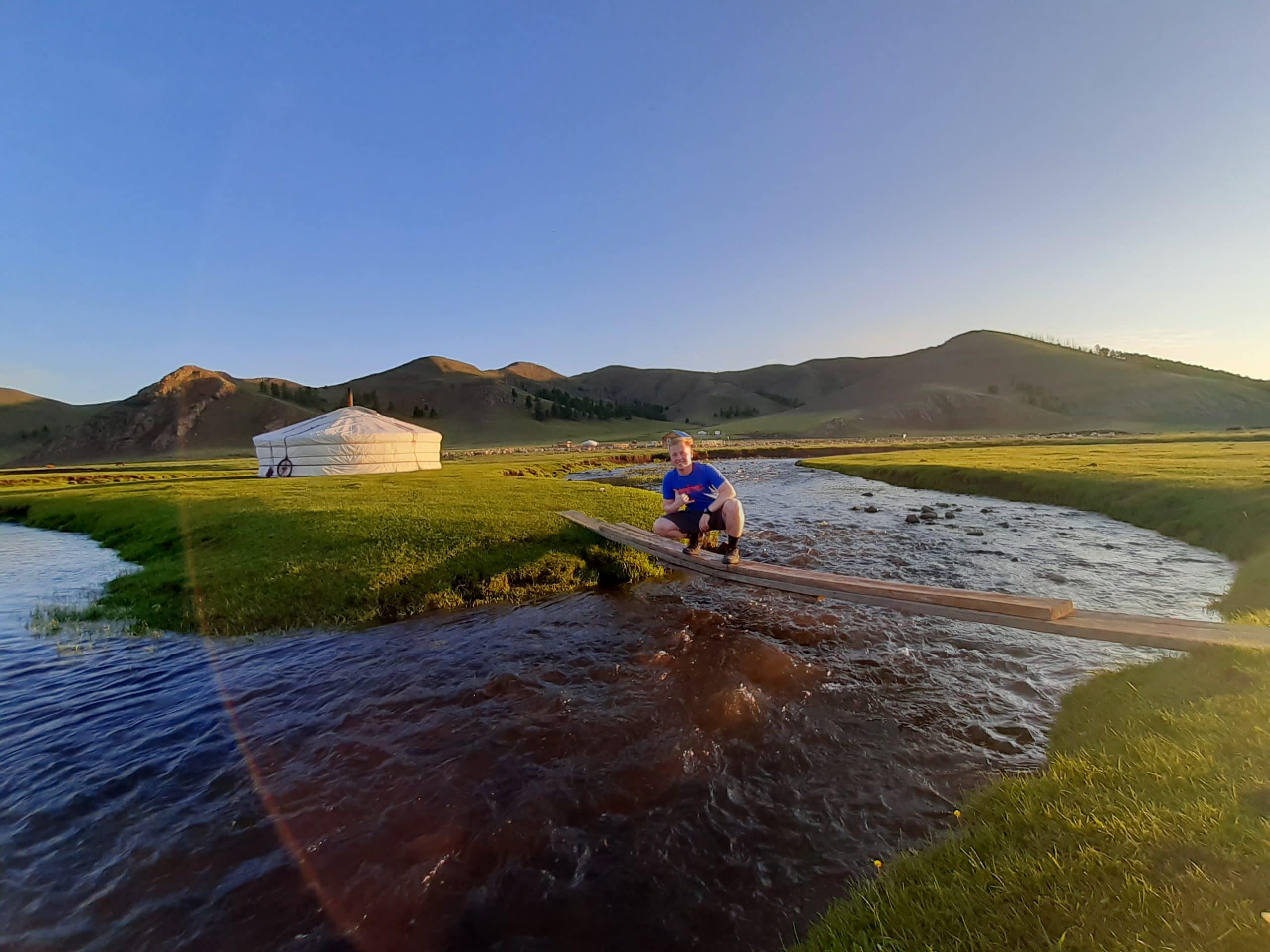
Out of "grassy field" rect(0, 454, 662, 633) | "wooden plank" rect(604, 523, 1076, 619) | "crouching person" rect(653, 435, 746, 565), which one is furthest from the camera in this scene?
"grassy field" rect(0, 454, 662, 633)

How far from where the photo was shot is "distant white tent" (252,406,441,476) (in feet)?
130

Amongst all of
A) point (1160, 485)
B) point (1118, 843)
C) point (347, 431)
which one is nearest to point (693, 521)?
point (1118, 843)

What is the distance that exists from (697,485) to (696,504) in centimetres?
49

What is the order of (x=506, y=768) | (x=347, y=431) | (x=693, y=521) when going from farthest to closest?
(x=347, y=431)
(x=693, y=521)
(x=506, y=768)

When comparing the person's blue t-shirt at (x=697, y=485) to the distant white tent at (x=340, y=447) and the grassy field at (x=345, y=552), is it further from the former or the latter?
the distant white tent at (x=340, y=447)

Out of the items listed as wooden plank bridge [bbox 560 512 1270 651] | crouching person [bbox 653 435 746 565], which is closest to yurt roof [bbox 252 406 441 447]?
crouching person [bbox 653 435 746 565]

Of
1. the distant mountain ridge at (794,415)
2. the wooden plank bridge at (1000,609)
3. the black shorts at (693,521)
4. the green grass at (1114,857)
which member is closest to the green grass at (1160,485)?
the wooden plank bridge at (1000,609)

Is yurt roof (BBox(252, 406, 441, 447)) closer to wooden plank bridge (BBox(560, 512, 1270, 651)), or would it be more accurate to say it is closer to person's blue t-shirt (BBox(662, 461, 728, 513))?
person's blue t-shirt (BBox(662, 461, 728, 513))

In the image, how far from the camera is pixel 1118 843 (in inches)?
141

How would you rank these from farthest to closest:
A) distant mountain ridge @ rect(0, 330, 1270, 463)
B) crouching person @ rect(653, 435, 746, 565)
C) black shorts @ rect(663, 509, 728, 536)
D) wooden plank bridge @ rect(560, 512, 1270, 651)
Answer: distant mountain ridge @ rect(0, 330, 1270, 463)
black shorts @ rect(663, 509, 728, 536)
crouching person @ rect(653, 435, 746, 565)
wooden plank bridge @ rect(560, 512, 1270, 651)

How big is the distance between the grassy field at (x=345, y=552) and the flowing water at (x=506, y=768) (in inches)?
38.1

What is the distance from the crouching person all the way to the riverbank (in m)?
5.29

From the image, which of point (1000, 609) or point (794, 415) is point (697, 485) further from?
point (794, 415)

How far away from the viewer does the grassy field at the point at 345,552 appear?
37.5 ft
